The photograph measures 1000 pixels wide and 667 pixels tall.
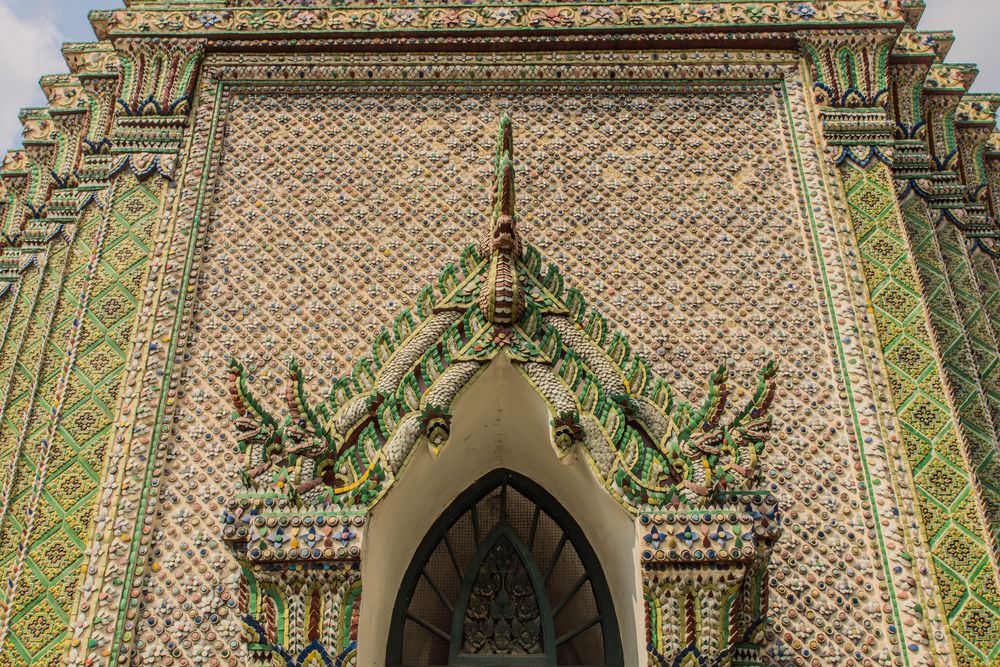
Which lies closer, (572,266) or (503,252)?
(503,252)

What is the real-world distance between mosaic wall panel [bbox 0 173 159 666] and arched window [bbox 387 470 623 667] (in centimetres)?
223

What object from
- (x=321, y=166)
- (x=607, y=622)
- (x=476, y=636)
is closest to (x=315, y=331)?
(x=321, y=166)

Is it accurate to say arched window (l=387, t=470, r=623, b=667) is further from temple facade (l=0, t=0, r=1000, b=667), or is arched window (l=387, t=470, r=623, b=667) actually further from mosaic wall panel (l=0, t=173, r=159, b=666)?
mosaic wall panel (l=0, t=173, r=159, b=666)

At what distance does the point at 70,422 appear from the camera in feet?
22.4

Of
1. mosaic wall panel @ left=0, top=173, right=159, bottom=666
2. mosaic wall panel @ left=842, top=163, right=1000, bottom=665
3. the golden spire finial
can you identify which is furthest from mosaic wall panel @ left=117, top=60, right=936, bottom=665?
the golden spire finial

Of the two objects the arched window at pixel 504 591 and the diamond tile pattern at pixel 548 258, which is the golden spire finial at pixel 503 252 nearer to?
the arched window at pixel 504 591

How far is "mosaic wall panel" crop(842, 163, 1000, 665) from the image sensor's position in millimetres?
6121

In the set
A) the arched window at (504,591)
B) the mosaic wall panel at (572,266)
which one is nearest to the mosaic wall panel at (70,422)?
the mosaic wall panel at (572,266)

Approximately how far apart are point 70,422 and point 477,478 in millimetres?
2890

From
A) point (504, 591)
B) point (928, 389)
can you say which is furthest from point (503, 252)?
point (928, 389)

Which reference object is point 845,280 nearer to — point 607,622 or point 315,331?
point 607,622

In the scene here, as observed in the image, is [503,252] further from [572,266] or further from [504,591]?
[504,591]

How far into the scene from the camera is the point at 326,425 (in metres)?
5.19

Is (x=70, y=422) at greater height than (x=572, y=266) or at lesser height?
lesser
